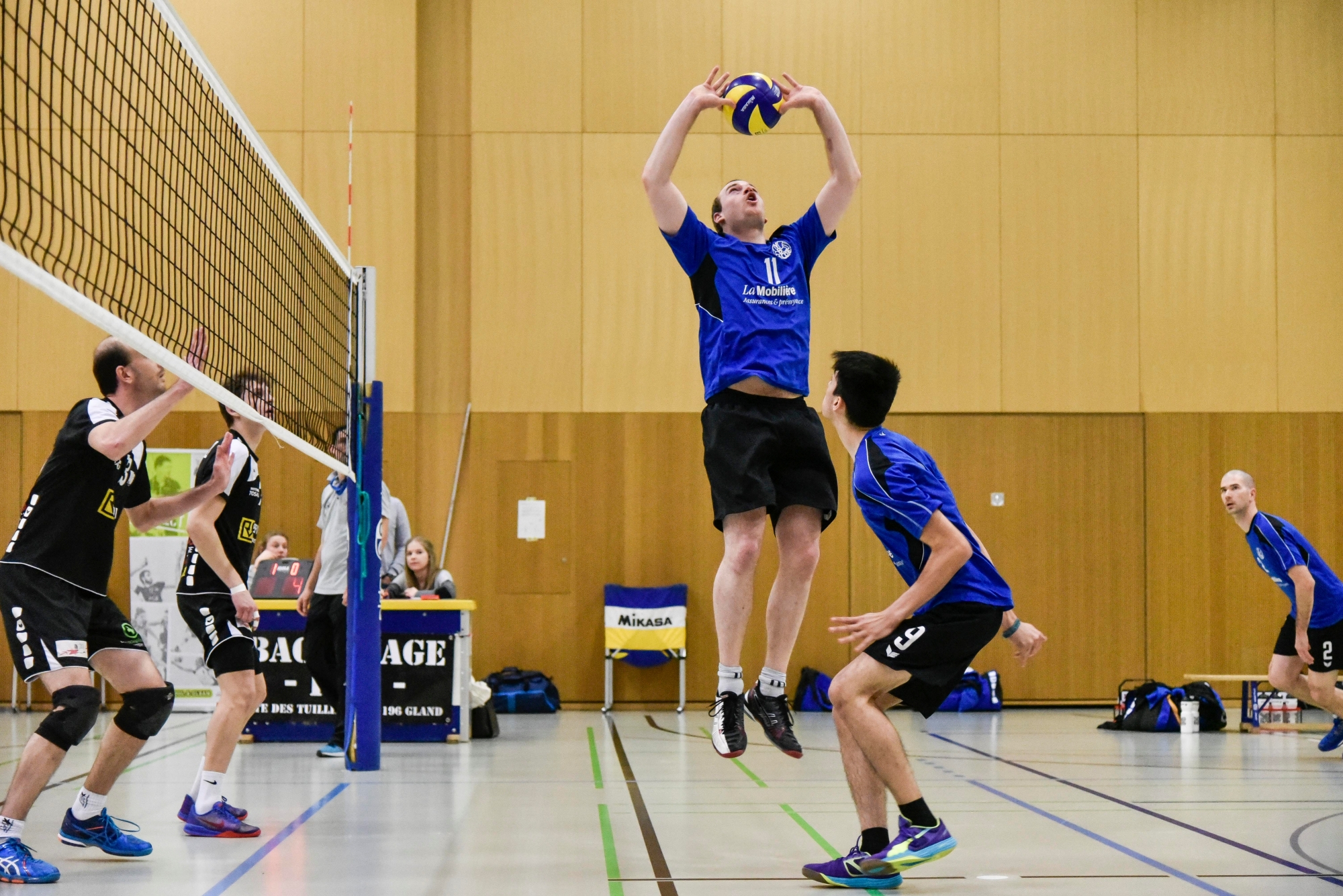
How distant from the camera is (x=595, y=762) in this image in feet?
26.3

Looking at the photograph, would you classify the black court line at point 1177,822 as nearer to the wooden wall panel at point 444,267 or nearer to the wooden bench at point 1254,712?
the wooden bench at point 1254,712

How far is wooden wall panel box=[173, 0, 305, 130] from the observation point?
12.6 metres

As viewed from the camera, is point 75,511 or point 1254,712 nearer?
point 75,511

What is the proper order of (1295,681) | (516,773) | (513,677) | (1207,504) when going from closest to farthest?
(516,773) → (1295,681) → (513,677) → (1207,504)

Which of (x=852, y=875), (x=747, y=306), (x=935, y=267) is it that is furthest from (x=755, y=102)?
(x=935, y=267)

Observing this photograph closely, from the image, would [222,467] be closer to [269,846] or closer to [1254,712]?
[269,846]

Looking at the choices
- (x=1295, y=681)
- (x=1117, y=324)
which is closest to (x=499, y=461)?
(x=1117, y=324)

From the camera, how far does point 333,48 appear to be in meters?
12.6

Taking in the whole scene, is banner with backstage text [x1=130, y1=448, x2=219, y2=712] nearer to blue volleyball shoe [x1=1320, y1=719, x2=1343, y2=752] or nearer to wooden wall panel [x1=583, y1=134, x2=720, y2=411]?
wooden wall panel [x1=583, y1=134, x2=720, y2=411]

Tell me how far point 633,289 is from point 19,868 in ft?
30.4

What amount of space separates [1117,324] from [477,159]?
685 cm

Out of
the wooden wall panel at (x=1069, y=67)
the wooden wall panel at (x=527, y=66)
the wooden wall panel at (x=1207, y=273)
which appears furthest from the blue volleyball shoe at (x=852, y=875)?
the wooden wall panel at (x=1069, y=67)

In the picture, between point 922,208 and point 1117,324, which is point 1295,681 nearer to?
point 1117,324

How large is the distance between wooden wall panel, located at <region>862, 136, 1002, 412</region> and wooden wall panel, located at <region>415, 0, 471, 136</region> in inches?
167
